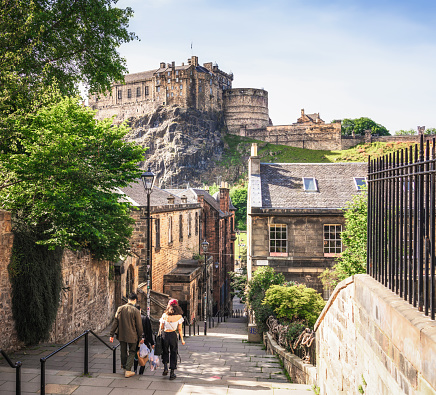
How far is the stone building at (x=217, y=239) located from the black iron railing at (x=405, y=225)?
30.4 m

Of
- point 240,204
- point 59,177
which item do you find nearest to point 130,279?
point 59,177

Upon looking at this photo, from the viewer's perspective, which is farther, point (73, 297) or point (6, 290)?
point (73, 297)

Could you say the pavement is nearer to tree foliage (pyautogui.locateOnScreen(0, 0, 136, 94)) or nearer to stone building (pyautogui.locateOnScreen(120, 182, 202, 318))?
stone building (pyautogui.locateOnScreen(120, 182, 202, 318))

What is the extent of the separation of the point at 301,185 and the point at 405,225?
18.8m

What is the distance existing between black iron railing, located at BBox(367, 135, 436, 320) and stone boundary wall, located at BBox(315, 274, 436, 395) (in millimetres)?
173

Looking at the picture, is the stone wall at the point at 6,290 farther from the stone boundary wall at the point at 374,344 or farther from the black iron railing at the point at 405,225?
the black iron railing at the point at 405,225

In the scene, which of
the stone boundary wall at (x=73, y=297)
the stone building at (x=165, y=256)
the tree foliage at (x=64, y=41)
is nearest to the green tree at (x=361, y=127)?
the stone building at (x=165, y=256)

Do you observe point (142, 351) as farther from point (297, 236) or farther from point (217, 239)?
point (217, 239)

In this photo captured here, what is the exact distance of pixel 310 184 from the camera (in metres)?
23.2

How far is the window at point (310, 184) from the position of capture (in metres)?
22.7

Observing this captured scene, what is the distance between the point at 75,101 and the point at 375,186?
11773 mm

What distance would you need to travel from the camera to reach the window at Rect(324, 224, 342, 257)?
2086cm

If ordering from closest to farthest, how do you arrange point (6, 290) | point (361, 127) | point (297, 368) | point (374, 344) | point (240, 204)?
point (374, 344)
point (297, 368)
point (6, 290)
point (240, 204)
point (361, 127)

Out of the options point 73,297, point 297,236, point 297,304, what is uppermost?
point 297,236
